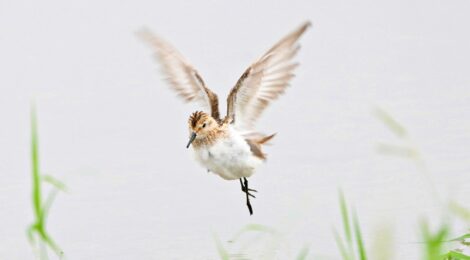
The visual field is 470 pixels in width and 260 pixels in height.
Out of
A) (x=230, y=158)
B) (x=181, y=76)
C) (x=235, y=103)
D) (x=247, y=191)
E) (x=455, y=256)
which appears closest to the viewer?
(x=455, y=256)

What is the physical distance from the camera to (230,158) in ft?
22.3

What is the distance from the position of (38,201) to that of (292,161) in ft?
14.7

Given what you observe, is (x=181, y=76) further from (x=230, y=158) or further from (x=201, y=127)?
(x=230, y=158)

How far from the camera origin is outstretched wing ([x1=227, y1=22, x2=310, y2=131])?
7.14 metres

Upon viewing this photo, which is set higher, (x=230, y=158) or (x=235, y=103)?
(x=235, y=103)

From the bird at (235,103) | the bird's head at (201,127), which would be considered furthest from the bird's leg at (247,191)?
the bird's head at (201,127)

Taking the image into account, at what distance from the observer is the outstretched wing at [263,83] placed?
23.4 feet

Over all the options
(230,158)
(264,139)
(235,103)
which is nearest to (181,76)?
(235,103)

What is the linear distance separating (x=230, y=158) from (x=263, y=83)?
685mm

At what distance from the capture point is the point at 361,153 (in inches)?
315

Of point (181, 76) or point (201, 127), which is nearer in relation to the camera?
point (201, 127)

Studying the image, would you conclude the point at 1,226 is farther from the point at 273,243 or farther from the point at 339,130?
the point at 339,130

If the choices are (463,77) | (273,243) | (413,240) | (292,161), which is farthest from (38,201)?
(463,77)

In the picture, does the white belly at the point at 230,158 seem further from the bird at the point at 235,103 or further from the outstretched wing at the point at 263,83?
the outstretched wing at the point at 263,83
